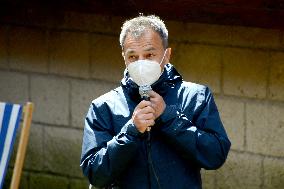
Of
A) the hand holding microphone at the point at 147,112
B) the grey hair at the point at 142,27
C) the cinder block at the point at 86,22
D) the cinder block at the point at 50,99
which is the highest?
the cinder block at the point at 86,22

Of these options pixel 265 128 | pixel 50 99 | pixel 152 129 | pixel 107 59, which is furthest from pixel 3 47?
pixel 152 129

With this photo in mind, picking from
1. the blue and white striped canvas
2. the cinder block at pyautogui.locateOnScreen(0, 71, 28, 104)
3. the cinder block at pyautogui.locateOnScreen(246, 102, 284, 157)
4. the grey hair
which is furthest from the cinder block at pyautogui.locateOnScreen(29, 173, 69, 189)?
the grey hair

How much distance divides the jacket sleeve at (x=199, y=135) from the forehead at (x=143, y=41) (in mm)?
298

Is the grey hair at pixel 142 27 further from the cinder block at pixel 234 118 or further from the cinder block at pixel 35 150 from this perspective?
the cinder block at pixel 35 150

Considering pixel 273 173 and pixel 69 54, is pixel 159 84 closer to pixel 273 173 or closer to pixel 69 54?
pixel 273 173

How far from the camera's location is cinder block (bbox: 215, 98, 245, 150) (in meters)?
5.38

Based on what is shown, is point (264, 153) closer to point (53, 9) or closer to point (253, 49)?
point (253, 49)

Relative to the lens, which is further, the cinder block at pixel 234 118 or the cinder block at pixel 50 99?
the cinder block at pixel 50 99

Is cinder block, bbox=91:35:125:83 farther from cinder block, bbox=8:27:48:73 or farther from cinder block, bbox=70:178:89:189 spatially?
cinder block, bbox=70:178:89:189

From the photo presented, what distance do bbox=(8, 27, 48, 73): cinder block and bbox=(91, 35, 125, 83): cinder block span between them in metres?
0.43

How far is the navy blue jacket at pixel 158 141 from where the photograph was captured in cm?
351

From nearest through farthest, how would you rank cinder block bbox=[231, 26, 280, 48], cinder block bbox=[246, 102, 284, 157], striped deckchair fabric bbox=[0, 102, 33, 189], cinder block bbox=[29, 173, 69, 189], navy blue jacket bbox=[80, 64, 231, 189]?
1. navy blue jacket bbox=[80, 64, 231, 189]
2. striped deckchair fabric bbox=[0, 102, 33, 189]
3. cinder block bbox=[231, 26, 280, 48]
4. cinder block bbox=[246, 102, 284, 157]
5. cinder block bbox=[29, 173, 69, 189]

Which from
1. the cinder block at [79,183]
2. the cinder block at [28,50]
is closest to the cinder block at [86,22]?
the cinder block at [28,50]

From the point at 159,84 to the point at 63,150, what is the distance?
2649mm
